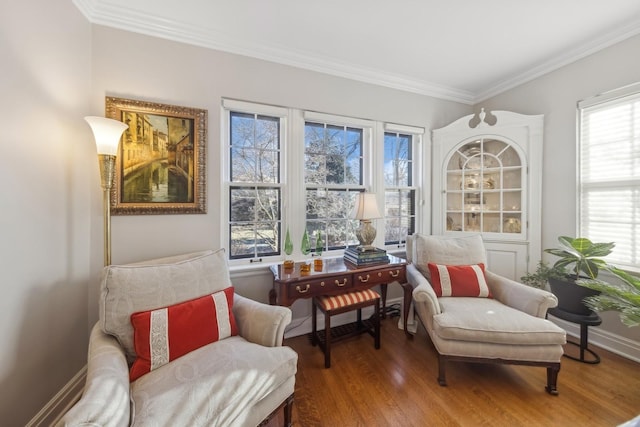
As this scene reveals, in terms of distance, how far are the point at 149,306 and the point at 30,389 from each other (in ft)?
2.33

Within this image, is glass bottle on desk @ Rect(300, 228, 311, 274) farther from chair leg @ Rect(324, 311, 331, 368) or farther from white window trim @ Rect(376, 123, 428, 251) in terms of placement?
white window trim @ Rect(376, 123, 428, 251)

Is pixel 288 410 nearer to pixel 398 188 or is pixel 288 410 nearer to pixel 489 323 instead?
pixel 489 323

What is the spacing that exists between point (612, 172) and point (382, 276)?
6.93 feet

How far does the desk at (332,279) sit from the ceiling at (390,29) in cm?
186

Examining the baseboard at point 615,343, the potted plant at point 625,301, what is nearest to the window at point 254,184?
the potted plant at point 625,301

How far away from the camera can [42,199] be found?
1342 millimetres

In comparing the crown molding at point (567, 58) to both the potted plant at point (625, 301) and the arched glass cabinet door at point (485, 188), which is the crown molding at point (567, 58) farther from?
the potted plant at point (625, 301)

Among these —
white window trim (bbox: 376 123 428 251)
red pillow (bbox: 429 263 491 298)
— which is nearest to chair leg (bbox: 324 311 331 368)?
red pillow (bbox: 429 263 491 298)

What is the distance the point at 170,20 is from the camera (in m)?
1.83

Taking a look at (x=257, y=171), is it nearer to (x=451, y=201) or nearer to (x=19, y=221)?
(x=19, y=221)

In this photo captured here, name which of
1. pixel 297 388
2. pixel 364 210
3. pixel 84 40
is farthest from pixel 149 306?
pixel 84 40

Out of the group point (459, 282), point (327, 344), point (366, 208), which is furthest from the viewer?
point (366, 208)

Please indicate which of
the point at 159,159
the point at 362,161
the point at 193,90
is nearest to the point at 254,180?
the point at 159,159

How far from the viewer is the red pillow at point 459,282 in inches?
80.8
